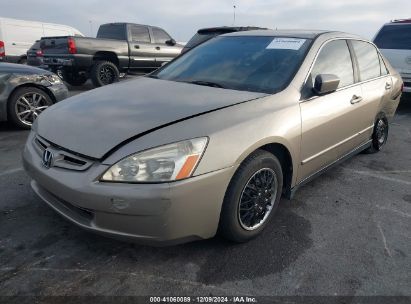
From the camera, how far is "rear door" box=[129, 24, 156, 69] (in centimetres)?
1086

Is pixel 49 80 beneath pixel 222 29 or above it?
beneath

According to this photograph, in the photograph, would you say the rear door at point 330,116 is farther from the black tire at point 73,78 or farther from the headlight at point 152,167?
the black tire at point 73,78

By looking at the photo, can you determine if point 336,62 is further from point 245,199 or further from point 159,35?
point 159,35

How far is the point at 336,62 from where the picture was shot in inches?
142

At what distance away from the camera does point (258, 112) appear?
2.65 metres

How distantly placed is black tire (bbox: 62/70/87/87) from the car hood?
7.95m

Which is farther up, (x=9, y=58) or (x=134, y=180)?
(x=134, y=180)

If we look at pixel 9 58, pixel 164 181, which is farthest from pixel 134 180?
pixel 9 58

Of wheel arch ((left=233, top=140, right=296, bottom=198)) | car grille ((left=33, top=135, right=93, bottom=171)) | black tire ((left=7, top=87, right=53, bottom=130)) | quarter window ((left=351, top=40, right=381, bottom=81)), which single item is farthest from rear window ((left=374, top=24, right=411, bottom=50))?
car grille ((left=33, top=135, right=93, bottom=171))

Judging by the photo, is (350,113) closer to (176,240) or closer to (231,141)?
(231,141)

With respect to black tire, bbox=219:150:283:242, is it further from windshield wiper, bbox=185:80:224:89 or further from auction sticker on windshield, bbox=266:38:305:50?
auction sticker on windshield, bbox=266:38:305:50

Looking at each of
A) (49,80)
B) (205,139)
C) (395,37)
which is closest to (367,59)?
(205,139)

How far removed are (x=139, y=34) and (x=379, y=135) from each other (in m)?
8.29

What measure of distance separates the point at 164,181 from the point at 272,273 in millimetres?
990
